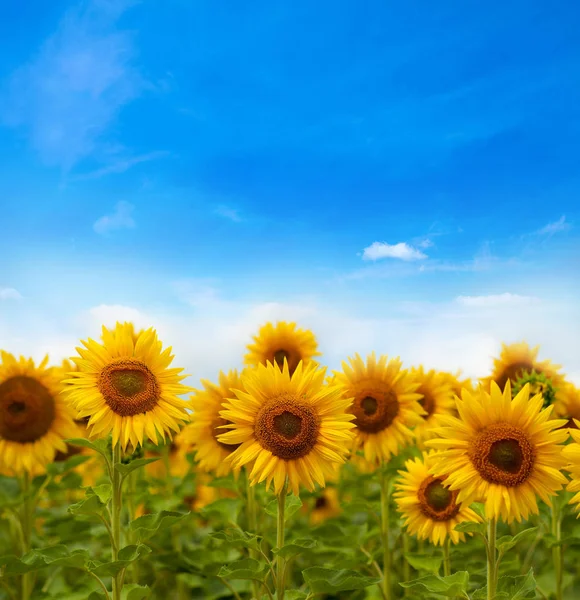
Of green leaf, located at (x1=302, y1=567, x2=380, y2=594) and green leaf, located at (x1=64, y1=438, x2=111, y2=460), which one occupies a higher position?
green leaf, located at (x1=64, y1=438, x2=111, y2=460)

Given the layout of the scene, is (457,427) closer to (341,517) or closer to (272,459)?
(272,459)

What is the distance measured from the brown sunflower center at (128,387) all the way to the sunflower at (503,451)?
1834 mm

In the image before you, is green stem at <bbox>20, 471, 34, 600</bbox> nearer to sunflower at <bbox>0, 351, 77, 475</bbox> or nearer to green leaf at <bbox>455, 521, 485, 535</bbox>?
sunflower at <bbox>0, 351, 77, 475</bbox>

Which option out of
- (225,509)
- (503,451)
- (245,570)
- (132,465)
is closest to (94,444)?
(132,465)

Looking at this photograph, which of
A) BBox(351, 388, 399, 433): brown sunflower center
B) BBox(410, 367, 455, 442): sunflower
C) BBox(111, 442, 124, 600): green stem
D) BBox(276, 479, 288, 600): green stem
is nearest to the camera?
BBox(276, 479, 288, 600): green stem

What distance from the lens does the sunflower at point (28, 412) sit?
640cm

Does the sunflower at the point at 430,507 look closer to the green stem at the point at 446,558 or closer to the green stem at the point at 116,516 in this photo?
the green stem at the point at 446,558

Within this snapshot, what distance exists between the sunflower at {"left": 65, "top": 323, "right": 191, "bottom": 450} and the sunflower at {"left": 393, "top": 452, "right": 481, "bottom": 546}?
6.09 ft

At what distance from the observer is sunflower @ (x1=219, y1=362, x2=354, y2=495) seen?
425 cm

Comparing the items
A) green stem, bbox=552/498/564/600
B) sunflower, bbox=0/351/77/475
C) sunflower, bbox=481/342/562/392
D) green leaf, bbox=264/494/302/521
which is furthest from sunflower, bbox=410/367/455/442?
sunflower, bbox=0/351/77/475

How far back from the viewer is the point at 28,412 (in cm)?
642

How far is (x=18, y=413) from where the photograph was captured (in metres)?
6.45

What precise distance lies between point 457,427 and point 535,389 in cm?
191

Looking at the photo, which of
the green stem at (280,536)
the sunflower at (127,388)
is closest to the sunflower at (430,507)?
the green stem at (280,536)
